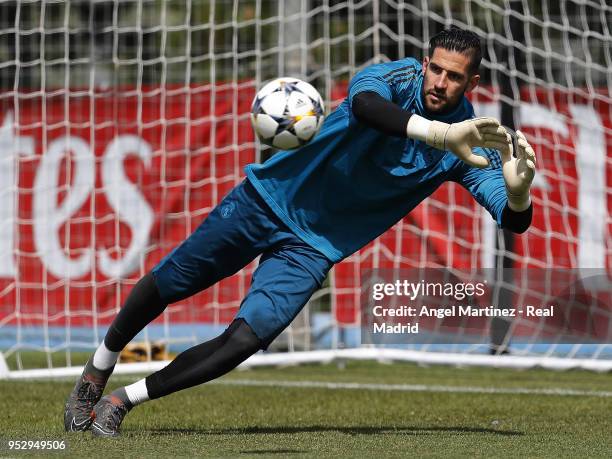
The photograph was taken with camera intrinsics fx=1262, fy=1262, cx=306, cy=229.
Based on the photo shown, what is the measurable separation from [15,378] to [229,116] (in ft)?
11.1

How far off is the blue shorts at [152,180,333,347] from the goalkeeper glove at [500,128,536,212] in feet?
3.22

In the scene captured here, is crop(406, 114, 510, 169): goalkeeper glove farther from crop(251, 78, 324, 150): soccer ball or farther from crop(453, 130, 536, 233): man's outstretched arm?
crop(251, 78, 324, 150): soccer ball

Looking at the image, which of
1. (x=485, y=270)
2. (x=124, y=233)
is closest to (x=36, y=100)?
(x=124, y=233)

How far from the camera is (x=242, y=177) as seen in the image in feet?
39.5

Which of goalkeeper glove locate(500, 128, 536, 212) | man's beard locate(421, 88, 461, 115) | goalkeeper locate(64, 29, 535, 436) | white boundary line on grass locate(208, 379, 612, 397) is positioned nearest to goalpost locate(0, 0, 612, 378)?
white boundary line on grass locate(208, 379, 612, 397)

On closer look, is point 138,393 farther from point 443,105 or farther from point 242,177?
point 242,177

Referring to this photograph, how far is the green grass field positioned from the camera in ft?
19.0

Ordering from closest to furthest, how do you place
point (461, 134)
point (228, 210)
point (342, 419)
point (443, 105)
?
point (461, 134) < point (443, 105) < point (228, 210) < point (342, 419)

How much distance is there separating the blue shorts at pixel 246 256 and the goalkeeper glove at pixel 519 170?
38.7 inches

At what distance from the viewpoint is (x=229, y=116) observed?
11.9 m

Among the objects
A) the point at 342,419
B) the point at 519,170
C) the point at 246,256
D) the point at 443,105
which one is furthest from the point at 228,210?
the point at 342,419

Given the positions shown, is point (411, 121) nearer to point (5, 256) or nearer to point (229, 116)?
point (229, 116)

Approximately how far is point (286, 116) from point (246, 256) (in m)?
0.82

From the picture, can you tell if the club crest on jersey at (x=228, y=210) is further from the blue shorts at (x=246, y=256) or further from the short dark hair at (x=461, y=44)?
the short dark hair at (x=461, y=44)
